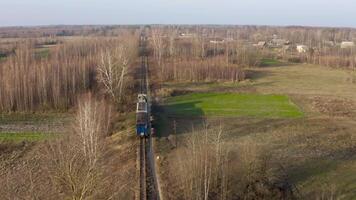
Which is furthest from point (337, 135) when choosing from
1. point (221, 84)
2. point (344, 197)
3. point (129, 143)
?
point (221, 84)

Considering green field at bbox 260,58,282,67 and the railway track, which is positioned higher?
green field at bbox 260,58,282,67

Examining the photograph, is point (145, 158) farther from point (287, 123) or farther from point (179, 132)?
point (287, 123)

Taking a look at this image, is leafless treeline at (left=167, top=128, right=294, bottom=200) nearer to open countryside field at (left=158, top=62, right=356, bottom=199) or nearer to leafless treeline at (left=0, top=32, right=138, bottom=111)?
open countryside field at (left=158, top=62, right=356, bottom=199)

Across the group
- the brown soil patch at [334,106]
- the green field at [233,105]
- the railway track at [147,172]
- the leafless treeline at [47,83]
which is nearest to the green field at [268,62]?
the green field at [233,105]

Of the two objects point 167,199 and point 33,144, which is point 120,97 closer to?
point 33,144

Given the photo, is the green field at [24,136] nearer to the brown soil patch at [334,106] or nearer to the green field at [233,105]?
the green field at [233,105]

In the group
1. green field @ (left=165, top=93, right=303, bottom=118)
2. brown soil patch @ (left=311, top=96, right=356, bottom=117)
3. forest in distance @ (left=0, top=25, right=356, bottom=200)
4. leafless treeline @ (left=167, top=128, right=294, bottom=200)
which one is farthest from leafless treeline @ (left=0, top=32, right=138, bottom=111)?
leafless treeline @ (left=167, top=128, right=294, bottom=200)

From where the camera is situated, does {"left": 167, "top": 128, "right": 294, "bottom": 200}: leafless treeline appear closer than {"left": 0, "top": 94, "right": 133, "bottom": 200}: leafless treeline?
No

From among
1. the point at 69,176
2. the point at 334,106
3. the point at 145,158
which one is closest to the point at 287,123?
the point at 334,106

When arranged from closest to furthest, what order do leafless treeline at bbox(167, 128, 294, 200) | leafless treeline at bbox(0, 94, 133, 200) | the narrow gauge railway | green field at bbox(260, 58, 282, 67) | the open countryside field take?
leafless treeline at bbox(0, 94, 133, 200), leafless treeline at bbox(167, 128, 294, 200), the narrow gauge railway, the open countryside field, green field at bbox(260, 58, 282, 67)
